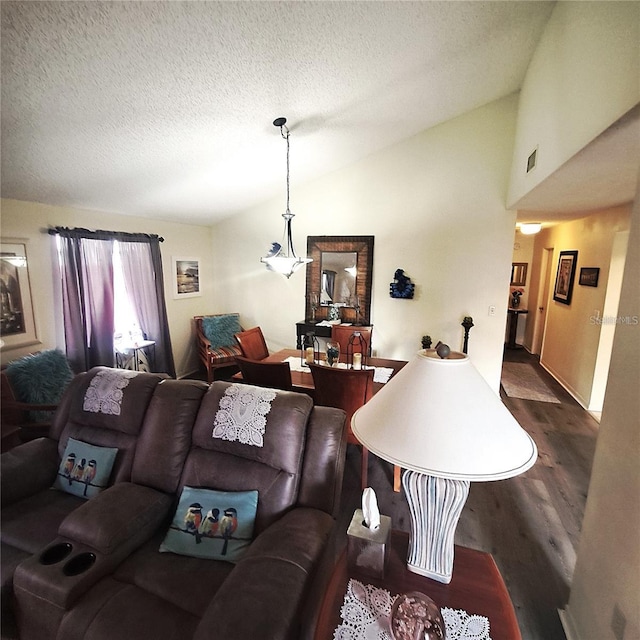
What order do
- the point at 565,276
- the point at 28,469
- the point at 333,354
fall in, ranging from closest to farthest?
the point at 28,469
the point at 333,354
the point at 565,276

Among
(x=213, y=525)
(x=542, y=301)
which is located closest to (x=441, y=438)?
(x=213, y=525)

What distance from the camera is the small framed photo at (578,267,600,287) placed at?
3.61 metres

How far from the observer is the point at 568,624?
1.44m

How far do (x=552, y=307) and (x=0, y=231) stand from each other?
6536 millimetres

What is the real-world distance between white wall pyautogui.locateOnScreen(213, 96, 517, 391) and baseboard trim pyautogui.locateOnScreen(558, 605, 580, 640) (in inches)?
101

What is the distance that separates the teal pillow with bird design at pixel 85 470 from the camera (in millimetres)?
1655

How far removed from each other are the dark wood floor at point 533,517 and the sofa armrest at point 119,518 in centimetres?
105

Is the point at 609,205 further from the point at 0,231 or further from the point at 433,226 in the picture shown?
the point at 0,231

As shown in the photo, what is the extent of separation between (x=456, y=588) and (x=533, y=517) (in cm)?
149

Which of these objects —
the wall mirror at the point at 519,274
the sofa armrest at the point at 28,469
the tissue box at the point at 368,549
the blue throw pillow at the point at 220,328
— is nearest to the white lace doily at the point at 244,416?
→ the tissue box at the point at 368,549

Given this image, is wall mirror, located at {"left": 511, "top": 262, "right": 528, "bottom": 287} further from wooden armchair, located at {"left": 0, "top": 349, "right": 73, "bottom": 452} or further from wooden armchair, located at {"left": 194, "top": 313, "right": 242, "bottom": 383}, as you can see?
wooden armchair, located at {"left": 0, "top": 349, "right": 73, "bottom": 452}

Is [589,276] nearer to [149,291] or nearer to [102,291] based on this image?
[149,291]

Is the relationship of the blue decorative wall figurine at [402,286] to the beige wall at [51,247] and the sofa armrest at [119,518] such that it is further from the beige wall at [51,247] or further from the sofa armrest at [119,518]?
the sofa armrest at [119,518]

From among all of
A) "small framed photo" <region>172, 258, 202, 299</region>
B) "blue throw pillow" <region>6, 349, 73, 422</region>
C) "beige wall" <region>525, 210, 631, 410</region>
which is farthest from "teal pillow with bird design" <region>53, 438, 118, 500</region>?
"beige wall" <region>525, 210, 631, 410</region>
